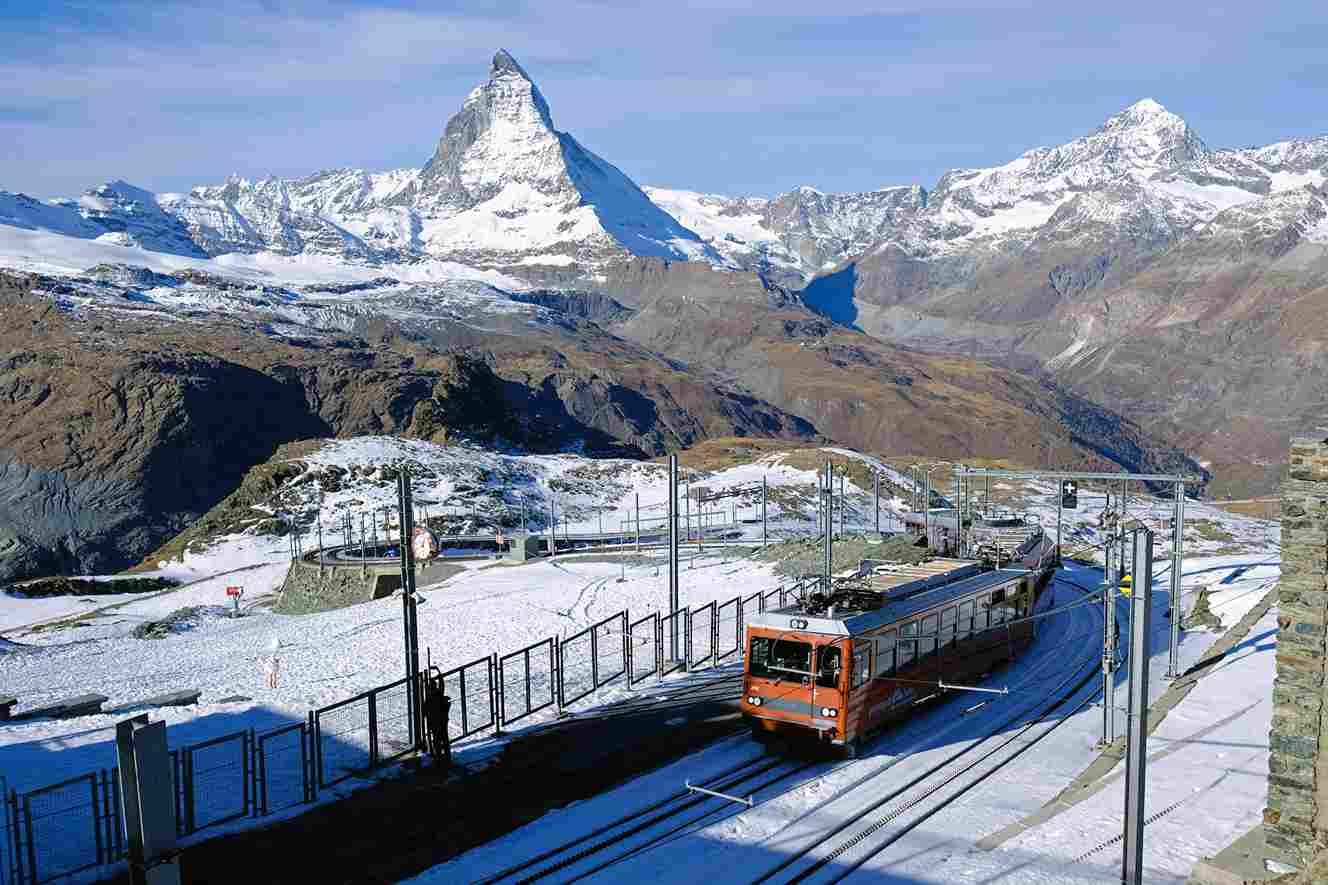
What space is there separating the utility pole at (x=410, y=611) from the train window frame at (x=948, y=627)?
36.2 feet

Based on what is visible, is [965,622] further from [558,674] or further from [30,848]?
[30,848]

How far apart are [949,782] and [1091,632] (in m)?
16.7


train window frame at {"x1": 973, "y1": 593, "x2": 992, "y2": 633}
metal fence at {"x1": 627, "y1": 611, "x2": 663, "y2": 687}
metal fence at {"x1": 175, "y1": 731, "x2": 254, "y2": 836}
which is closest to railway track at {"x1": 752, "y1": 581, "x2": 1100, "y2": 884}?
train window frame at {"x1": 973, "y1": 593, "x2": 992, "y2": 633}

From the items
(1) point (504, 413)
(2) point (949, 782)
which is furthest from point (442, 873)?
(1) point (504, 413)

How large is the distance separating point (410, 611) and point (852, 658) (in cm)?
815

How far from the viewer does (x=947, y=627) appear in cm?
2573

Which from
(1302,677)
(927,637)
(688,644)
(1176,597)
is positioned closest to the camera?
(1302,677)

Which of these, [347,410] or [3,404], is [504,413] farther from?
[3,404]

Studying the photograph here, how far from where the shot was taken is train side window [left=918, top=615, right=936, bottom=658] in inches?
961

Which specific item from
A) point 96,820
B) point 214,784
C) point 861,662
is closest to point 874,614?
point 861,662

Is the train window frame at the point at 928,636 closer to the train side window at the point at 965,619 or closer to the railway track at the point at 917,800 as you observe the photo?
the train side window at the point at 965,619

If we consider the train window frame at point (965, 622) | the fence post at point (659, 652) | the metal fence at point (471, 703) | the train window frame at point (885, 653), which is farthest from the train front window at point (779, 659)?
the fence post at point (659, 652)

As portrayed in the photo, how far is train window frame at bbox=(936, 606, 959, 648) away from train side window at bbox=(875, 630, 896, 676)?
8.23 ft

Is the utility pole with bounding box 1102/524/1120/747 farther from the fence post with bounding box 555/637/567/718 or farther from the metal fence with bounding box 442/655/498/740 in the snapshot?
the metal fence with bounding box 442/655/498/740
